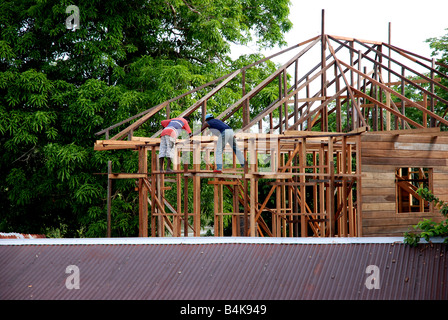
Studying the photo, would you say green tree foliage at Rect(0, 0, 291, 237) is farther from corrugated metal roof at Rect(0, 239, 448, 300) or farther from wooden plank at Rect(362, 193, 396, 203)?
corrugated metal roof at Rect(0, 239, 448, 300)

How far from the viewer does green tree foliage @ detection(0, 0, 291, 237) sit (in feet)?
69.5

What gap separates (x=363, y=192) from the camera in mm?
14922

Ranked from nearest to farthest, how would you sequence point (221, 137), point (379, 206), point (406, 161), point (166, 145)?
Result: point (221, 137) → point (166, 145) → point (379, 206) → point (406, 161)

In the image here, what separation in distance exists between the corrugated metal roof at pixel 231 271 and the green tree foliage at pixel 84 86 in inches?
401

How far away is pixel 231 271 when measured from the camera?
1011 cm

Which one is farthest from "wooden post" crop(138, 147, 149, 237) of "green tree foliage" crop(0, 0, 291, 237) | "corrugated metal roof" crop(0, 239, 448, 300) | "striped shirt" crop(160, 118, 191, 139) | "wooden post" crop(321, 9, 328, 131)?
"wooden post" crop(321, 9, 328, 131)

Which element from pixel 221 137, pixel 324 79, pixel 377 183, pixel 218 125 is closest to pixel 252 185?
pixel 221 137

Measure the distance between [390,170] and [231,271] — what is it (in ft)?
22.5

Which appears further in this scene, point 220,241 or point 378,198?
point 378,198

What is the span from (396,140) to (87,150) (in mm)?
11187

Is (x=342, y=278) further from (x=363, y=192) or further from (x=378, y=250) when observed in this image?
(x=363, y=192)

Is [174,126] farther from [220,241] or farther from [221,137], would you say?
[220,241]

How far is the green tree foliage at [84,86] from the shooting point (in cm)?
2119

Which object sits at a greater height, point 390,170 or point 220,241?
point 390,170
